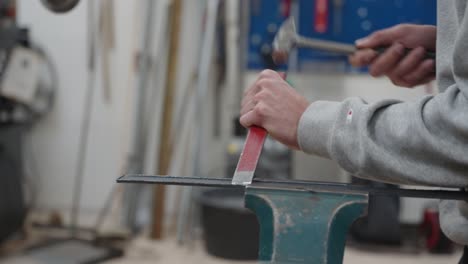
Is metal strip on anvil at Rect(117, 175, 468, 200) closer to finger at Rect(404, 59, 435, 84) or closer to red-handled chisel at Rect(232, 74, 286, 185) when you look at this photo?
red-handled chisel at Rect(232, 74, 286, 185)

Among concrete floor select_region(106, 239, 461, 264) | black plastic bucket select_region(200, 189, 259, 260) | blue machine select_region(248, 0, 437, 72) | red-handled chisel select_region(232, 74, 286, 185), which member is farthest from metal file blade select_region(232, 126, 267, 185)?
blue machine select_region(248, 0, 437, 72)

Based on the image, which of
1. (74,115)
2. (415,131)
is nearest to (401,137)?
(415,131)

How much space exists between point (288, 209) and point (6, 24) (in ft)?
6.46

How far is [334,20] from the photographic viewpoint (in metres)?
2.41

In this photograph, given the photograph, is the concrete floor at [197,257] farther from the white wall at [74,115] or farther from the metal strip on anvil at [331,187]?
the metal strip on anvil at [331,187]

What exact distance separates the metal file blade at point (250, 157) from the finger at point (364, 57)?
47 centimetres

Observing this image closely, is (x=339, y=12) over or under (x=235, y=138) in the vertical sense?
over

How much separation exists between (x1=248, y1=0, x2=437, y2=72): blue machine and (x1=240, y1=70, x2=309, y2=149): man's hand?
5.44 feet

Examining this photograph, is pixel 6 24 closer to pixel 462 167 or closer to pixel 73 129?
pixel 73 129

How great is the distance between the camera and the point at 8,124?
80.0 inches

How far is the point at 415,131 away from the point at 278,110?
20 centimetres

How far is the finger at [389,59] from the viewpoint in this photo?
97 centimetres

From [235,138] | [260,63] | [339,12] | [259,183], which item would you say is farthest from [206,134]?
[259,183]

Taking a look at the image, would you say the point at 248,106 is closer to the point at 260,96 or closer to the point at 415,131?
the point at 260,96
